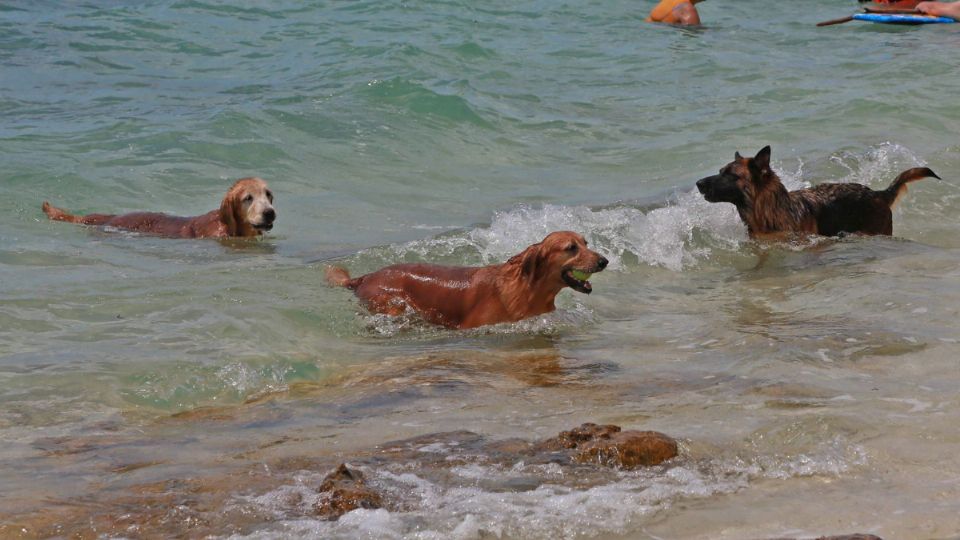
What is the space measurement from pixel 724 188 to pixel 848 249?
45.6 inches

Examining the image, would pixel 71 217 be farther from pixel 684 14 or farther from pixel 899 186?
pixel 684 14

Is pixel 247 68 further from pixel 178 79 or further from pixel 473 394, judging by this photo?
pixel 473 394

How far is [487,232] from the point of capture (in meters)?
11.2

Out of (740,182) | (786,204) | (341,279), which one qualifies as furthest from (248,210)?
(786,204)

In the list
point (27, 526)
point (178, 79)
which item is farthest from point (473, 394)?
point (178, 79)

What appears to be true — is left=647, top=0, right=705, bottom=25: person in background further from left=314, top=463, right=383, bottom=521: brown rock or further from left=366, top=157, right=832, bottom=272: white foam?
left=314, top=463, right=383, bottom=521: brown rock

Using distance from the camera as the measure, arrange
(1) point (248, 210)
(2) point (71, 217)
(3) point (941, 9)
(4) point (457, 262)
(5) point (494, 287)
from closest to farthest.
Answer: (5) point (494, 287), (4) point (457, 262), (1) point (248, 210), (2) point (71, 217), (3) point (941, 9)

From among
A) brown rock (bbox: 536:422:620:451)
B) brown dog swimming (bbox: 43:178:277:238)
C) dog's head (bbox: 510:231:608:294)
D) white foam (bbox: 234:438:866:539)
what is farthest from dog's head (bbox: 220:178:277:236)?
white foam (bbox: 234:438:866:539)

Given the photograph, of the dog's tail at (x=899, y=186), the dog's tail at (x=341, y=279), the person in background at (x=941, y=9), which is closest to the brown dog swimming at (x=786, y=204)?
the dog's tail at (x=899, y=186)

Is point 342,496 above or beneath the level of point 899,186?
beneath

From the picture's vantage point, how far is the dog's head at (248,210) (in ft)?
37.6

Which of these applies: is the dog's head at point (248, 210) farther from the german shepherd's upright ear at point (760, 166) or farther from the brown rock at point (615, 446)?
the brown rock at point (615, 446)

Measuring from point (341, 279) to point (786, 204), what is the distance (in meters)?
4.08

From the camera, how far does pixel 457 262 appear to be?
10766 mm
